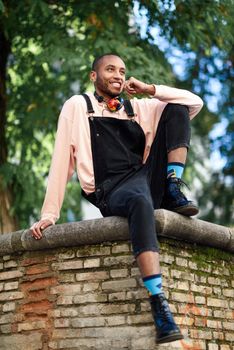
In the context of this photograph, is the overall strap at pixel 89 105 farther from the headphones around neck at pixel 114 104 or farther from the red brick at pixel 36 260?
the red brick at pixel 36 260

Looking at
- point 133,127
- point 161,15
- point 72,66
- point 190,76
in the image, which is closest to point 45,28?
point 72,66

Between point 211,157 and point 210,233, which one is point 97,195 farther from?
point 211,157

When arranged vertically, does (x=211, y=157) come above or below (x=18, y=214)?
above

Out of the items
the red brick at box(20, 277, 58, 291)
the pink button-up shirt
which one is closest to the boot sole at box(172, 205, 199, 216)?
the pink button-up shirt

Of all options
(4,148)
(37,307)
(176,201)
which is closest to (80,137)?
(176,201)

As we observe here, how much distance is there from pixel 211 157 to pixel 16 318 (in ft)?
30.1

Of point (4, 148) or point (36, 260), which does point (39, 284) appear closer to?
point (36, 260)

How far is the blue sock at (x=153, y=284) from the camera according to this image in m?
5.16

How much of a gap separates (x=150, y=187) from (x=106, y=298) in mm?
914

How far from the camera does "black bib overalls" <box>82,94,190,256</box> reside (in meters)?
5.86

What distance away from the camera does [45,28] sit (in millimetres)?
10812

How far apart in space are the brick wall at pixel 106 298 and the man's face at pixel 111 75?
123cm

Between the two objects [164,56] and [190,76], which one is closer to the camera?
[164,56]

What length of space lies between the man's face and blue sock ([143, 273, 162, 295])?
5.37 ft
